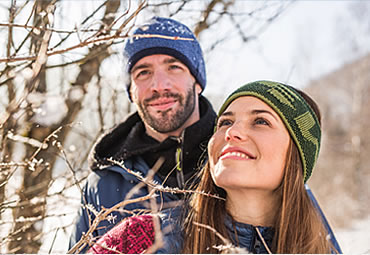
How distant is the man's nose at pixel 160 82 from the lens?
269 centimetres

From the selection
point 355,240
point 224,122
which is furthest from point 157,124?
point 355,240

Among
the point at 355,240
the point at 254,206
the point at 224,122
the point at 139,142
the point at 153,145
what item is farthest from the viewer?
the point at 355,240

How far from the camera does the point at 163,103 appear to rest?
2.73m

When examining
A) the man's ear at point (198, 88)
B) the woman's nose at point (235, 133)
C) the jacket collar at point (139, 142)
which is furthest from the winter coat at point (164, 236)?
the man's ear at point (198, 88)

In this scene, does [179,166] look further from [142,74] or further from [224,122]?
[142,74]

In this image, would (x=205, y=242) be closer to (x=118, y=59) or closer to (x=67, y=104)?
(x=118, y=59)

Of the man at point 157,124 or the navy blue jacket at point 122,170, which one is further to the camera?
the man at point 157,124

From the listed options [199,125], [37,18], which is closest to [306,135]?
[199,125]

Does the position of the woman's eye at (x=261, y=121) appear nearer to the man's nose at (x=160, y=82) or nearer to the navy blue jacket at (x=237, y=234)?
the navy blue jacket at (x=237, y=234)

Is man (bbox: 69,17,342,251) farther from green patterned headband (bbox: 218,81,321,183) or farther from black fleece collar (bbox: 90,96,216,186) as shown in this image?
green patterned headband (bbox: 218,81,321,183)

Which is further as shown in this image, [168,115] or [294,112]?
[168,115]

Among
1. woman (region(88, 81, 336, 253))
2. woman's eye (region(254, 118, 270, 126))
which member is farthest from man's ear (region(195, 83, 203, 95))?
woman's eye (region(254, 118, 270, 126))

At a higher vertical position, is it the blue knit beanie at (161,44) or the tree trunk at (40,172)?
the blue knit beanie at (161,44)

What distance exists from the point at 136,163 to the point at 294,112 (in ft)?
3.98
